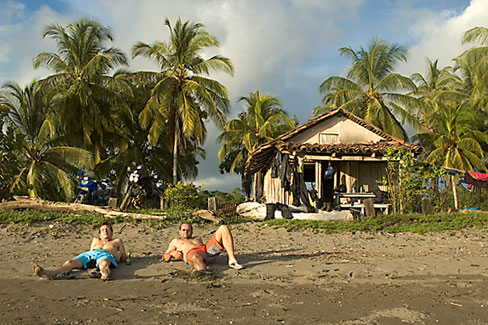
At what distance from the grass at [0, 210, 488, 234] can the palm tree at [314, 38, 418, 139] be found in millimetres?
10336

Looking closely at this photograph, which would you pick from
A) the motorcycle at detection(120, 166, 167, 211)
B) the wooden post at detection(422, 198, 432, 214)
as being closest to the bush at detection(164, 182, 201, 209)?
the motorcycle at detection(120, 166, 167, 211)

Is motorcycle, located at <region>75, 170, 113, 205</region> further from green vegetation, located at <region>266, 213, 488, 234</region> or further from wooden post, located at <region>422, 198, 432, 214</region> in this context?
wooden post, located at <region>422, 198, 432, 214</region>

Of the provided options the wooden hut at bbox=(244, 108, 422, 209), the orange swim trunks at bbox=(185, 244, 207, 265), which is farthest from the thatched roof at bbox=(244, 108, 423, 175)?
the orange swim trunks at bbox=(185, 244, 207, 265)

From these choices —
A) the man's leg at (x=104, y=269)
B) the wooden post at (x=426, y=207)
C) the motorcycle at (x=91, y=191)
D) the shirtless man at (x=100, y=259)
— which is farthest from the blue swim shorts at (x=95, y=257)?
the wooden post at (x=426, y=207)

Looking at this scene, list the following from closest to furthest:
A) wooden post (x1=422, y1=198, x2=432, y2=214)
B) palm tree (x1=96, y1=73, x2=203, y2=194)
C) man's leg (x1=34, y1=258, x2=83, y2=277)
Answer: man's leg (x1=34, y1=258, x2=83, y2=277), wooden post (x1=422, y1=198, x2=432, y2=214), palm tree (x1=96, y1=73, x2=203, y2=194)

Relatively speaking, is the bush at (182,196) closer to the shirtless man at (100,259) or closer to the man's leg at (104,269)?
the shirtless man at (100,259)

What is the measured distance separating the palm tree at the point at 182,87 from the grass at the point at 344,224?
903 cm

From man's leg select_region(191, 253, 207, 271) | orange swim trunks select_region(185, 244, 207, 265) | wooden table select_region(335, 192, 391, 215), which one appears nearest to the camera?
man's leg select_region(191, 253, 207, 271)

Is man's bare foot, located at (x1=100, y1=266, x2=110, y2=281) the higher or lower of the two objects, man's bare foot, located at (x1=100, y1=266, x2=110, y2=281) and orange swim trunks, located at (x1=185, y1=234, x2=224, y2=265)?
the lower

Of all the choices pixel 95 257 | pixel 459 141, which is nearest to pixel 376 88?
pixel 459 141

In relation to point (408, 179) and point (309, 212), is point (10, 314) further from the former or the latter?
point (408, 179)

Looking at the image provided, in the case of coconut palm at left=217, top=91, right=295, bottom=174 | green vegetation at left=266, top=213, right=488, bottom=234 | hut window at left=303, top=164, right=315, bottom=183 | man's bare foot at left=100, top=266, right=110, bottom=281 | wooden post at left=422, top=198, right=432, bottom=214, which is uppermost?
coconut palm at left=217, top=91, right=295, bottom=174

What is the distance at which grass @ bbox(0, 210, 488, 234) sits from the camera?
33.2 ft

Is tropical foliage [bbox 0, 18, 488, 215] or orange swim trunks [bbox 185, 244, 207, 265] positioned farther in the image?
tropical foliage [bbox 0, 18, 488, 215]
